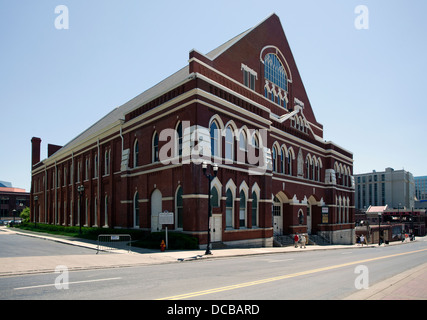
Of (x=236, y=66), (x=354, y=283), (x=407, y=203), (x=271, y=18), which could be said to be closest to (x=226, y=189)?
(x=236, y=66)

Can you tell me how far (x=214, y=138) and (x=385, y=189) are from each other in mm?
143346

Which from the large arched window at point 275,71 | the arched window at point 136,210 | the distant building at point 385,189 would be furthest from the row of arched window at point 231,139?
the distant building at point 385,189

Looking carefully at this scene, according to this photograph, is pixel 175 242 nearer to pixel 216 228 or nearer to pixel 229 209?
pixel 216 228

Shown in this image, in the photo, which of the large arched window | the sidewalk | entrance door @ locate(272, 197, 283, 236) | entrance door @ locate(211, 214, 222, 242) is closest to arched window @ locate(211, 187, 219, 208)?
entrance door @ locate(211, 214, 222, 242)

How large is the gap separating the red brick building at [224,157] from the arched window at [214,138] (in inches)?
3.1

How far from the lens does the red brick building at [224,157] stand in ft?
80.4

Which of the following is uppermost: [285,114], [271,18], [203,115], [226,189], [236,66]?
[271,18]

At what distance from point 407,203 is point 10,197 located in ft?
484

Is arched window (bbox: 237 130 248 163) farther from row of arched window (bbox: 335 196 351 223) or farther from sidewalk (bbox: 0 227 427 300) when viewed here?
row of arched window (bbox: 335 196 351 223)

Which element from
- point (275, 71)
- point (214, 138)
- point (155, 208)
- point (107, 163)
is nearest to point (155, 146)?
point (155, 208)

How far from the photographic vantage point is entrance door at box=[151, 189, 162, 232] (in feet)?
89.1

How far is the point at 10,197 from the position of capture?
331ft

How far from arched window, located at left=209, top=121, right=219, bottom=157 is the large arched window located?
46.0ft
